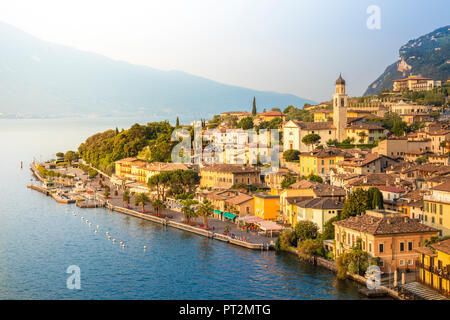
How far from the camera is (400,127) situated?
161 ft

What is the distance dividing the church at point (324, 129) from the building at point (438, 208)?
25384 mm

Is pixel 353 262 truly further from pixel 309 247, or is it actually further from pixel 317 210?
pixel 317 210

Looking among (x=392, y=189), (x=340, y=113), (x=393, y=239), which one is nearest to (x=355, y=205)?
(x=392, y=189)

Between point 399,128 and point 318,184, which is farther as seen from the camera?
point 399,128

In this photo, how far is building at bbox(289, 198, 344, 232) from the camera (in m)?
28.4

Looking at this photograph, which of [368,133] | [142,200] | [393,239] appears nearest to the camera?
[393,239]

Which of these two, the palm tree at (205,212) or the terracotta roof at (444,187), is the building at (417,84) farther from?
the terracotta roof at (444,187)

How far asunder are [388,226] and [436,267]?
338cm

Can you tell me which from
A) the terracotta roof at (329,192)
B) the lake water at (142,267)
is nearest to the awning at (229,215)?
the lake water at (142,267)

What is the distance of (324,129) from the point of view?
168 feet

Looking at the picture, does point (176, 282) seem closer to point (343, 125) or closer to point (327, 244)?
point (327, 244)

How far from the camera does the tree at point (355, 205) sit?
26938 millimetres

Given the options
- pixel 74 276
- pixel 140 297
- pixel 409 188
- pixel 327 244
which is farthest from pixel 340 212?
pixel 74 276
